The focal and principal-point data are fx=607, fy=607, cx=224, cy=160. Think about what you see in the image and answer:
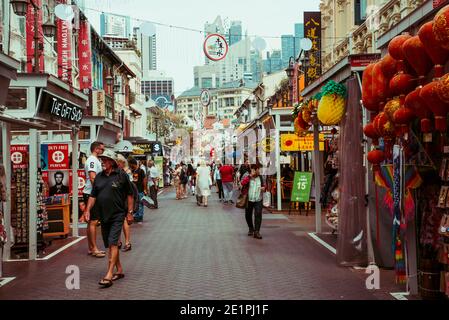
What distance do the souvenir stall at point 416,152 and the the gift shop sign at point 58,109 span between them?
560 centimetres

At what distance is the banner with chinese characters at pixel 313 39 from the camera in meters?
25.9

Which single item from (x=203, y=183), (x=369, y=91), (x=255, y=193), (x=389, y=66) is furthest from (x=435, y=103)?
(x=203, y=183)

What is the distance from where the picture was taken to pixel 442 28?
5.46m

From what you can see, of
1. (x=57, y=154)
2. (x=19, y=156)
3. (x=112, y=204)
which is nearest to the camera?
(x=112, y=204)

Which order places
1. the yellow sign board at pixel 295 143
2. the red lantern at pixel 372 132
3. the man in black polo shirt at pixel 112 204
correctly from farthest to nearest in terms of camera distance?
the yellow sign board at pixel 295 143 < the red lantern at pixel 372 132 < the man in black polo shirt at pixel 112 204

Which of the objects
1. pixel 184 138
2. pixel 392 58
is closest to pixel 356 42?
pixel 392 58

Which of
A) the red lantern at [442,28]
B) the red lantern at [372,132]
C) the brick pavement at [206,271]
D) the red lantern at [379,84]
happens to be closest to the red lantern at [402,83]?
the red lantern at [379,84]

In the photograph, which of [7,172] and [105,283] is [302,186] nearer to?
[7,172]

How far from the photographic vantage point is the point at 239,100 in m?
91.6

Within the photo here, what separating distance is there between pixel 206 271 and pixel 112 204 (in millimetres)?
1785

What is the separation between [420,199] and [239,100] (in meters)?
85.0

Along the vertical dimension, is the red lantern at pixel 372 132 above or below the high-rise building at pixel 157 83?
below

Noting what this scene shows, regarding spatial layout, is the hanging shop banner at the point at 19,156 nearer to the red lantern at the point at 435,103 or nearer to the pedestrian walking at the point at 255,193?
the pedestrian walking at the point at 255,193

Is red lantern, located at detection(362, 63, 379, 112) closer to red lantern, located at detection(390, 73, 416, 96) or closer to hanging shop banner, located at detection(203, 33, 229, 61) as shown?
red lantern, located at detection(390, 73, 416, 96)
